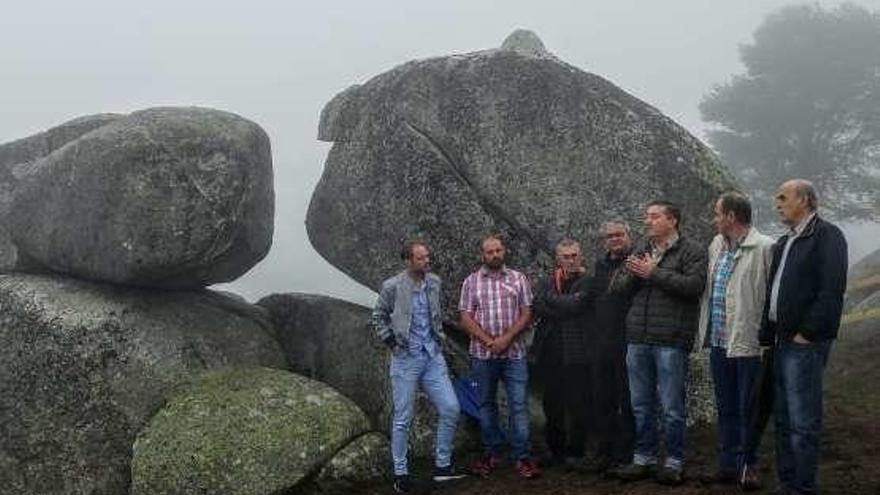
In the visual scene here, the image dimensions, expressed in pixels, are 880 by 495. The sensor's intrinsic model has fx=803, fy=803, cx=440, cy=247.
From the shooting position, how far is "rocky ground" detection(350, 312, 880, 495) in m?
9.65

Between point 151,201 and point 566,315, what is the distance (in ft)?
24.0

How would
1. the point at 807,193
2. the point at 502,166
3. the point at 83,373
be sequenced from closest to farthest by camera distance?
the point at 807,193, the point at 83,373, the point at 502,166

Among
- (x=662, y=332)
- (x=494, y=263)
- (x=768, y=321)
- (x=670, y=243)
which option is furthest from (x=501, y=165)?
(x=768, y=321)

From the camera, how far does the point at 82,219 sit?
14195 millimetres

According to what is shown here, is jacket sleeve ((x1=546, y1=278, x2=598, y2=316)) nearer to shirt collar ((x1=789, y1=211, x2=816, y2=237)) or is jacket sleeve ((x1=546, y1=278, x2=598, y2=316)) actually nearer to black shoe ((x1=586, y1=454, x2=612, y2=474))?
black shoe ((x1=586, y1=454, x2=612, y2=474))

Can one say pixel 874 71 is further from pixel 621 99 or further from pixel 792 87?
pixel 621 99

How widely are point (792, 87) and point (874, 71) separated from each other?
420cm

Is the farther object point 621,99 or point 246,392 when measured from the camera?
point 621,99

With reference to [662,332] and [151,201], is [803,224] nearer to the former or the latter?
[662,332]

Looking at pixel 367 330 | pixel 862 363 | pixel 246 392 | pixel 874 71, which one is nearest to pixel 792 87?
pixel 874 71

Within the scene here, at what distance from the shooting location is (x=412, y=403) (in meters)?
11.5

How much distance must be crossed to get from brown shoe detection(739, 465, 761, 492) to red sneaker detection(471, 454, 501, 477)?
12.1ft

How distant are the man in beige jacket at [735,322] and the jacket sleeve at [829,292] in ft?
2.94

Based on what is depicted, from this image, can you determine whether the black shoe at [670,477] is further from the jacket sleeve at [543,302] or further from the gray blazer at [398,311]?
the gray blazer at [398,311]
